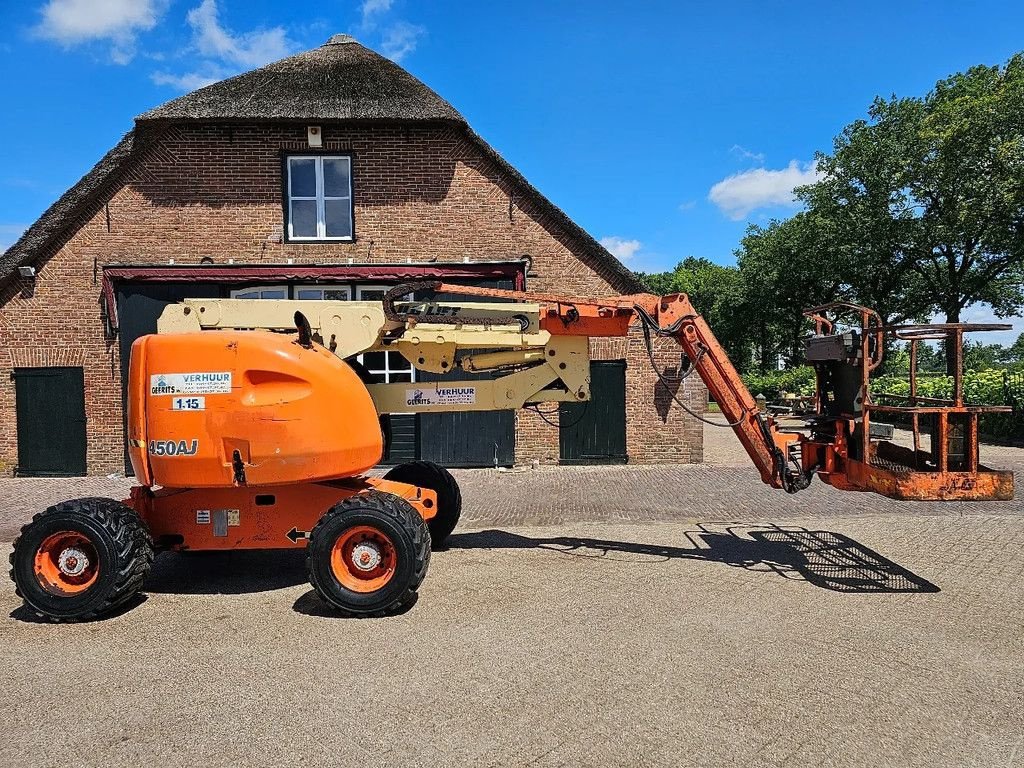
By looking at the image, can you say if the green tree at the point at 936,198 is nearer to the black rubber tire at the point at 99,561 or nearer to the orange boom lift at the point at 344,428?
the orange boom lift at the point at 344,428

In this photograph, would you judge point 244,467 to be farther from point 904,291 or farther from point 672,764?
point 904,291

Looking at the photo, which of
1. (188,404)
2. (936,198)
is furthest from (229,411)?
(936,198)

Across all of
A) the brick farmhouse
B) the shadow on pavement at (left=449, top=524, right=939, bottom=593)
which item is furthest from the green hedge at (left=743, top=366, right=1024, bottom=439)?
the shadow on pavement at (left=449, top=524, right=939, bottom=593)

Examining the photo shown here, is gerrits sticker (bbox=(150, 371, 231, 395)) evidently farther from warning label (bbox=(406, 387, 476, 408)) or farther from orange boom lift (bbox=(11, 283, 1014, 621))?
warning label (bbox=(406, 387, 476, 408))

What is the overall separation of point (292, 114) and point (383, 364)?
4.74 meters

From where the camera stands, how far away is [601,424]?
43.8ft

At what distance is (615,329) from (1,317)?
1181cm

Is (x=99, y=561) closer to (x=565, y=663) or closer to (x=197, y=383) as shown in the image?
(x=197, y=383)

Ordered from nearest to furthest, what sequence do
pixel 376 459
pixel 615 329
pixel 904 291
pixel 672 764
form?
1. pixel 672 764
2. pixel 376 459
3. pixel 615 329
4. pixel 904 291

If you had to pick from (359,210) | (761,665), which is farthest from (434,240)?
(761,665)

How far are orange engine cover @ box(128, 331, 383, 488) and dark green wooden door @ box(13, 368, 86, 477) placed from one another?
8868 millimetres

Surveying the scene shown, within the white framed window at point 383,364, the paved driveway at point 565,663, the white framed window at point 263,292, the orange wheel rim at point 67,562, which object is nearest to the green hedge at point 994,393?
the white framed window at point 383,364

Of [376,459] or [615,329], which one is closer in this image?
[376,459]

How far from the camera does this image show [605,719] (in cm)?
367
